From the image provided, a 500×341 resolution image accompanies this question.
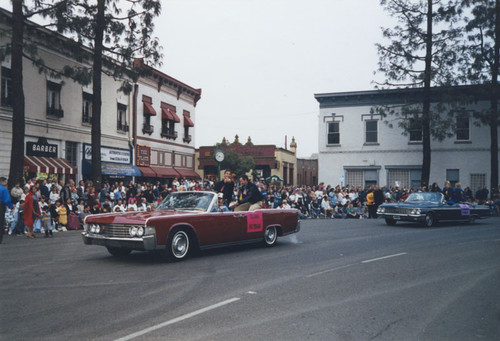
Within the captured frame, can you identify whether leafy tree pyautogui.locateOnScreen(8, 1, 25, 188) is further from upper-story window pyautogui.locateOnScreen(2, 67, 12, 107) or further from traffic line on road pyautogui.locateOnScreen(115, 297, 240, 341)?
traffic line on road pyautogui.locateOnScreen(115, 297, 240, 341)

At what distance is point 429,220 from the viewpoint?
17.8 metres

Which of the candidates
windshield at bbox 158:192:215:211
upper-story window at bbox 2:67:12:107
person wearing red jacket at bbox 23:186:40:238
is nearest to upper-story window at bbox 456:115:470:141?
upper-story window at bbox 2:67:12:107

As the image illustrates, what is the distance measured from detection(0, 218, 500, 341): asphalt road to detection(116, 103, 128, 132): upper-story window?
21.7 metres

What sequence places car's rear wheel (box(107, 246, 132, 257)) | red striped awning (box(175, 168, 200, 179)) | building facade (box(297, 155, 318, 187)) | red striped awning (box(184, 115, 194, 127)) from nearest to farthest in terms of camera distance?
1. car's rear wheel (box(107, 246, 132, 257))
2. red striped awning (box(175, 168, 200, 179))
3. red striped awning (box(184, 115, 194, 127))
4. building facade (box(297, 155, 318, 187))

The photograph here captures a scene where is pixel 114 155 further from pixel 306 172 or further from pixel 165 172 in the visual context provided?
pixel 306 172

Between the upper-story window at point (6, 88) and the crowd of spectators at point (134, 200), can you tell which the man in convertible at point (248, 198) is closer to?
the crowd of spectators at point (134, 200)

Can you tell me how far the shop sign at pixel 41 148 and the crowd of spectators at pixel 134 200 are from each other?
246 centimetres

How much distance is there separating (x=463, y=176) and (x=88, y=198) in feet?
89.3

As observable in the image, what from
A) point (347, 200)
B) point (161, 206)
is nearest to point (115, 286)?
point (161, 206)

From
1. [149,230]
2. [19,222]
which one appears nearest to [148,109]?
[19,222]

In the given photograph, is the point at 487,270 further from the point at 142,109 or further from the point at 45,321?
the point at 142,109

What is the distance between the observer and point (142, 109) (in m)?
34.6

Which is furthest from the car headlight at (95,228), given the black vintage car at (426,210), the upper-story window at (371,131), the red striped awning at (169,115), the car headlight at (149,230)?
the upper-story window at (371,131)

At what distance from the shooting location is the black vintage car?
17531mm
